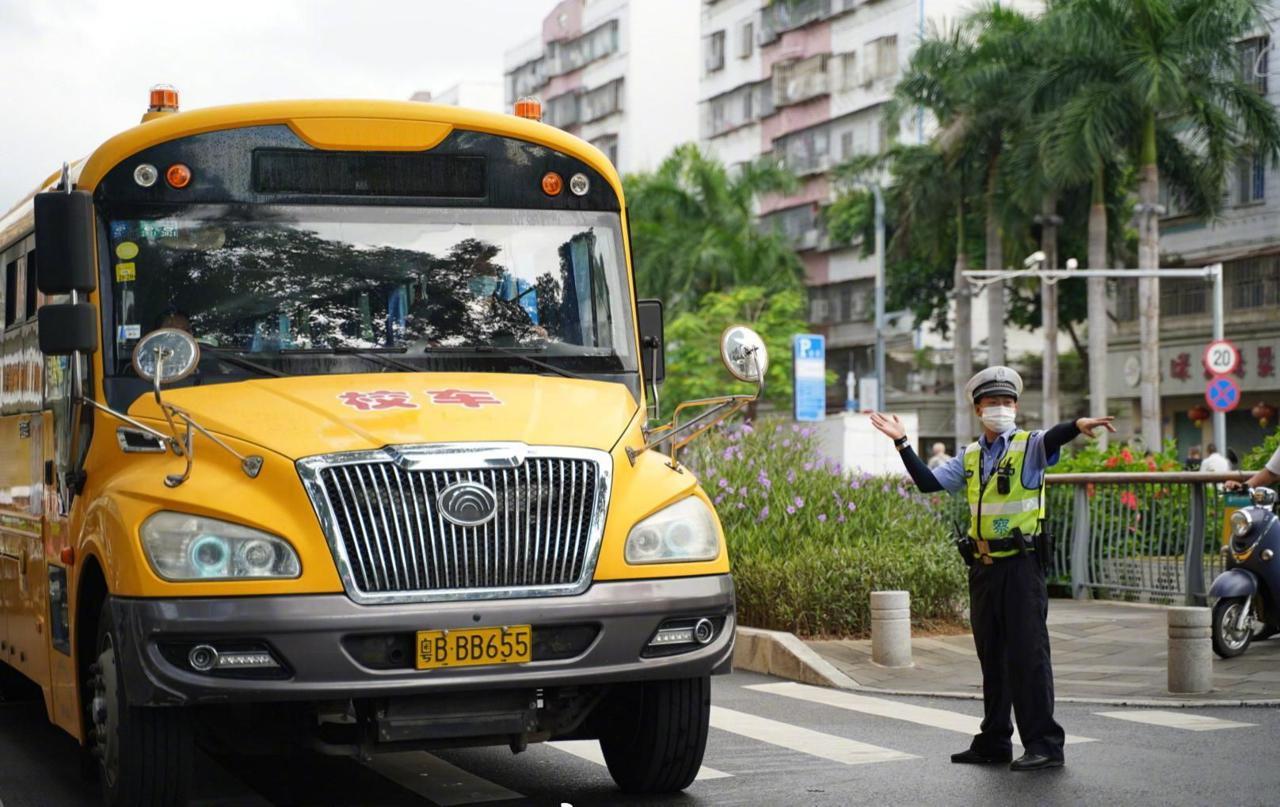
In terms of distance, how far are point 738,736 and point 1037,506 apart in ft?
7.74

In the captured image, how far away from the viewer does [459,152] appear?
332 inches

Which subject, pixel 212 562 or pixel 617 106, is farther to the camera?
pixel 617 106

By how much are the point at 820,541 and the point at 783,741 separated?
527cm

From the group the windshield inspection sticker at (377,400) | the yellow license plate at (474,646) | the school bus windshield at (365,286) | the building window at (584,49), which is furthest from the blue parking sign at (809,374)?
the building window at (584,49)

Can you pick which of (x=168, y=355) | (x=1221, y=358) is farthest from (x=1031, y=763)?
(x=1221, y=358)

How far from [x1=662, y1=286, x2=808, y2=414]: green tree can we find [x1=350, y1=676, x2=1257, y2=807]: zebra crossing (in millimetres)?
48944

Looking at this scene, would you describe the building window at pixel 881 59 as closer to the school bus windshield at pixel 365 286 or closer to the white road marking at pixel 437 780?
the white road marking at pixel 437 780

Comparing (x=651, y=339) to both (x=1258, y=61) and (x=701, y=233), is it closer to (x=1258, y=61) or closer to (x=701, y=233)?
(x=1258, y=61)

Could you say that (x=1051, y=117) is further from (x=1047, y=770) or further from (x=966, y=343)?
(x=1047, y=770)

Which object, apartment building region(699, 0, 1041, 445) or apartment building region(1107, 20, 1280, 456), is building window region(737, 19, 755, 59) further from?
apartment building region(1107, 20, 1280, 456)

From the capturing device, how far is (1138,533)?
695 inches

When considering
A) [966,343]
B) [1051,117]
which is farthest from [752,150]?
[1051,117]

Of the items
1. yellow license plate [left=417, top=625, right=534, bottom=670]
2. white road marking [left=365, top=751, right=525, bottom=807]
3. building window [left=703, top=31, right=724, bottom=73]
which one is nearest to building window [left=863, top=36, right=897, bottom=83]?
building window [left=703, top=31, right=724, bottom=73]

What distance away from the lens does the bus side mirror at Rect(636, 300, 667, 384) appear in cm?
873
